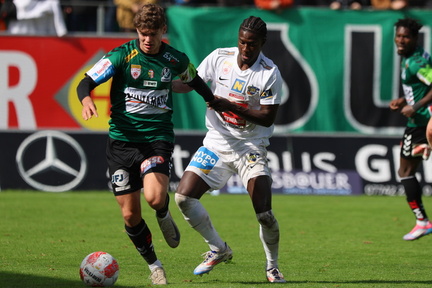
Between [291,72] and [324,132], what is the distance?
55.4 inches

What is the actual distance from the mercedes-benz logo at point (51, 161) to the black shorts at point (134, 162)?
859 cm

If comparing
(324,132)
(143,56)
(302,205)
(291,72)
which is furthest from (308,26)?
(143,56)

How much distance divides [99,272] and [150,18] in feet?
7.56

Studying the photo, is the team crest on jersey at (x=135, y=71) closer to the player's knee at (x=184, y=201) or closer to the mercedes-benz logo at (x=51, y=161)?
the player's knee at (x=184, y=201)

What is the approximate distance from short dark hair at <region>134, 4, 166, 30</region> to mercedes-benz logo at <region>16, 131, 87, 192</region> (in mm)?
9049

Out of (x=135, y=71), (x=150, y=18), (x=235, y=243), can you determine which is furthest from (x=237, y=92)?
(x=235, y=243)

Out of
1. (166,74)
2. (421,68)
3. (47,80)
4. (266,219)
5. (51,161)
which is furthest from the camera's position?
(47,80)

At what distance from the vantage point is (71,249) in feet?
32.7

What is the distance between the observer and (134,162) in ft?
25.7

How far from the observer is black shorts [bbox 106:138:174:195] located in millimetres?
7785

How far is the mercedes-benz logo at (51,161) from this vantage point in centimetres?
1623

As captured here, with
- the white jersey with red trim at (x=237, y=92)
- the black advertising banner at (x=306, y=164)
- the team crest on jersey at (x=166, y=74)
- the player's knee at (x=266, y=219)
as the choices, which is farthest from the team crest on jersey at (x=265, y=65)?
the black advertising banner at (x=306, y=164)

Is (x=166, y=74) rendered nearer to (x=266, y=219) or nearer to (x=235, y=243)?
(x=266, y=219)

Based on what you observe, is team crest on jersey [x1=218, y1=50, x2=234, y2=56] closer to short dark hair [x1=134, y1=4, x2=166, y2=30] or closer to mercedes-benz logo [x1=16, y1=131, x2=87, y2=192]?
short dark hair [x1=134, y1=4, x2=166, y2=30]
